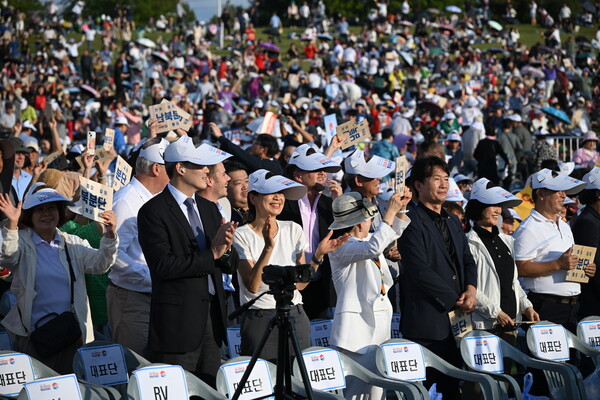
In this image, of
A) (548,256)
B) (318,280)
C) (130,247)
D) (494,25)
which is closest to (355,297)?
(318,280)

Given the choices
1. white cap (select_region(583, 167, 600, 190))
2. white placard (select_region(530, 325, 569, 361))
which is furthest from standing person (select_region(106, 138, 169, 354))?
white cap (select_region(583, 167, 600, 190))

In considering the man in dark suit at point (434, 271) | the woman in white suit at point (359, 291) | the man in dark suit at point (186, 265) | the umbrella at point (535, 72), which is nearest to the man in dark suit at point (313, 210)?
the man in dark suit at point (434, 271)

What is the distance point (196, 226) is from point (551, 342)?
8.98 ft

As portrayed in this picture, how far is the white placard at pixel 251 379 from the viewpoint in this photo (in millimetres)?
5309

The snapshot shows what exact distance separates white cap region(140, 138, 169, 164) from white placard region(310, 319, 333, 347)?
158 centimetres

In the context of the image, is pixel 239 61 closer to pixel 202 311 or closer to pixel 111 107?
pixel 111 107

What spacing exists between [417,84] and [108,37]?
14825 mm

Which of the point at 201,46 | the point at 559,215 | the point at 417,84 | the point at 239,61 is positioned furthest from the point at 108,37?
the point at 559,215

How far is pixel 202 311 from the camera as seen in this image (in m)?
5.41

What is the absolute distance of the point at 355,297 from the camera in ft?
19.6

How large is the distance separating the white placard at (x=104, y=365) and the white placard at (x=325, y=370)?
1094 millimetres

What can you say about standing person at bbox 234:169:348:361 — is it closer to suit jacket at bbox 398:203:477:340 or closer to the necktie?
the necktie

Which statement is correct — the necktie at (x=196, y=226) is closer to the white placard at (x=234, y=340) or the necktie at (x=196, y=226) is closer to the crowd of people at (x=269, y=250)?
the crowd of people at (x=269, y=250)

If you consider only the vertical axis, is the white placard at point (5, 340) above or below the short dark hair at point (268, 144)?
below
